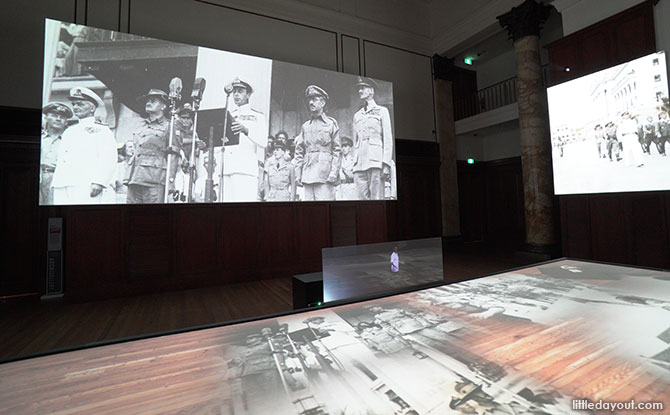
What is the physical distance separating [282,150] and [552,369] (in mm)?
4311

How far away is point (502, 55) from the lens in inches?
350

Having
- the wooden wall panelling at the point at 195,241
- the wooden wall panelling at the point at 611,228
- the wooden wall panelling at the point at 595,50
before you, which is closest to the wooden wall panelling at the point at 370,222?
the wooden wall panelling at the point at 195,241

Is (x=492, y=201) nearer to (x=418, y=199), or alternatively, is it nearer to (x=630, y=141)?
(x=418, y=199)

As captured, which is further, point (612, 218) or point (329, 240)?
point (329, 240)

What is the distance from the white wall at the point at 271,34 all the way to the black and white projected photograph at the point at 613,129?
335 cm

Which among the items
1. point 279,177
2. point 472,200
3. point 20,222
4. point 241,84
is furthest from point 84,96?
point 472,200

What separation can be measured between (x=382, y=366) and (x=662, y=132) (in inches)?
205

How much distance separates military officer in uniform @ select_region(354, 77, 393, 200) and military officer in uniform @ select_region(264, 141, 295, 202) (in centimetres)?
121

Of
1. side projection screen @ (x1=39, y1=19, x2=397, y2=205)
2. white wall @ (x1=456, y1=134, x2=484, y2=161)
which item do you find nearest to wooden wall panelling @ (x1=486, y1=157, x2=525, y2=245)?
white wall @ (x1=456, y1=134, x2=484, y2=161)

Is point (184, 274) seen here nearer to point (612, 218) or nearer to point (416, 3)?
point (612, 218)

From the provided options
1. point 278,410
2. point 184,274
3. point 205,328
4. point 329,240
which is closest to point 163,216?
point 184,274

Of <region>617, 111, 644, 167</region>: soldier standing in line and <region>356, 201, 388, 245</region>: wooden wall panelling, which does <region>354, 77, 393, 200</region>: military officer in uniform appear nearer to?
<region>356, 201, 388, 245</region>: wooden wall panelling

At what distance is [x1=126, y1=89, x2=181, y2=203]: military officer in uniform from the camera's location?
384 cm

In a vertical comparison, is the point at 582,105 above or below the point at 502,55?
below
